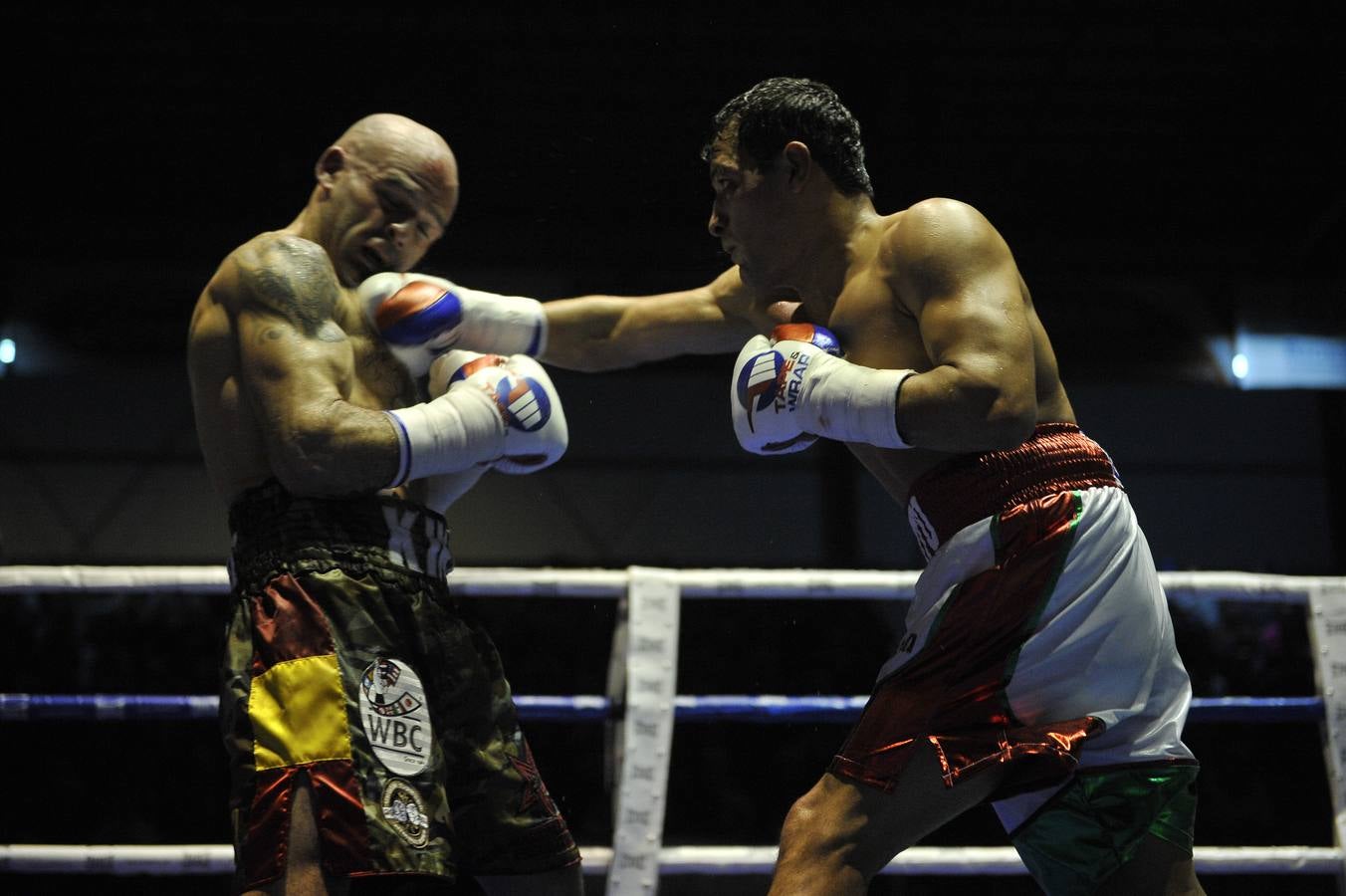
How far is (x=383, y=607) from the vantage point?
5.50 ft

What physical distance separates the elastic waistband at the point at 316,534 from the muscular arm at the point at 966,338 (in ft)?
2.28

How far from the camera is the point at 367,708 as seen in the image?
62.2 inches

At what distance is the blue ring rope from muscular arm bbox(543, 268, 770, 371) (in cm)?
63

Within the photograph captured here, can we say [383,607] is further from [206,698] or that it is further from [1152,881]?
[1152,881]

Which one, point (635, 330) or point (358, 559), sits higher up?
point (635, 330)

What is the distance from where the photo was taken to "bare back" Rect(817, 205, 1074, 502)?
1.74 meters

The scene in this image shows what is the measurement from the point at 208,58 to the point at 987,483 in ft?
16.9

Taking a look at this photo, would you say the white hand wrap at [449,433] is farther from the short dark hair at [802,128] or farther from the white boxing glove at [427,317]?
the short dark hair at [802,128]

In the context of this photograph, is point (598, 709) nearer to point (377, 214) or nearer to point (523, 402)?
point (523, 402)

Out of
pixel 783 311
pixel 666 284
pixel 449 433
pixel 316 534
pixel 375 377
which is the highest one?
pixel 666 284

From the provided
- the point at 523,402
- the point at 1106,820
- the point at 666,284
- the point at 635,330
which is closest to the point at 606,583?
the point at 635,330

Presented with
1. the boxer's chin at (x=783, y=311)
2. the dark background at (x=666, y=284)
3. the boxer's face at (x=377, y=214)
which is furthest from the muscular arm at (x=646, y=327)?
the dark background at (x=666, y=284)

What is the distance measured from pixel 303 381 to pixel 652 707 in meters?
0.95

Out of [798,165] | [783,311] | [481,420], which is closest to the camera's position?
[481,420]
